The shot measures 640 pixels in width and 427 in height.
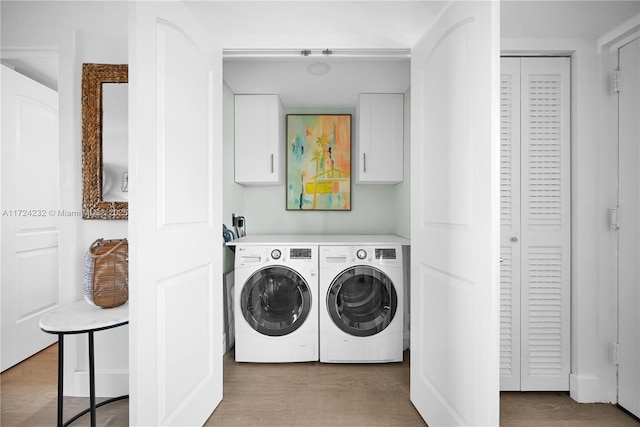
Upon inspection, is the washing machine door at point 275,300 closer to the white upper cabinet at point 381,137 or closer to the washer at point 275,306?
the washer at point 275,306

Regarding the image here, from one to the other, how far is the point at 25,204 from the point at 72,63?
1.09 m

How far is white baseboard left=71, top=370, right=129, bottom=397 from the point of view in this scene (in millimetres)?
2061

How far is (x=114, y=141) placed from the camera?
2.03 m

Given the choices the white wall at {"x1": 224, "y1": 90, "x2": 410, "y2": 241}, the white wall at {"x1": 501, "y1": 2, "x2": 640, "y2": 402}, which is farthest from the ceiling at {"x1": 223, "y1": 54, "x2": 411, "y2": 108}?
the white wall at {"x1": 501, "y1": 2, "x2": 640, "y2": 402}

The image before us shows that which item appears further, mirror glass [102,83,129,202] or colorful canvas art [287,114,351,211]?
colorful canvas art [287,114,351,211]

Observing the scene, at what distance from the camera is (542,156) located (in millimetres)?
2113

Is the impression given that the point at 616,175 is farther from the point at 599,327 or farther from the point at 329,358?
the point at 329,358

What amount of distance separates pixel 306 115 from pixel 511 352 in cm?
255

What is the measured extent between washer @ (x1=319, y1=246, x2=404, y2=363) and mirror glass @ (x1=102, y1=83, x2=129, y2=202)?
141 cm

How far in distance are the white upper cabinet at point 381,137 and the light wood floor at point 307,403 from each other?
1613 millimetres

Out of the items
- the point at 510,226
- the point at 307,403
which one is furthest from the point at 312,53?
the point at 307,403

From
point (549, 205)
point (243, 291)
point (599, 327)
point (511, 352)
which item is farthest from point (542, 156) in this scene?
point (243, 291)

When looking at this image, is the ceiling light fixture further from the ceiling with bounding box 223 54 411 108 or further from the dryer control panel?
the dryer control panel

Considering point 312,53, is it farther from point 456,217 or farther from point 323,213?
point 323,213
